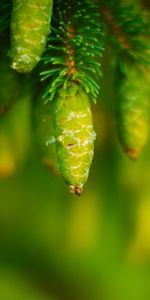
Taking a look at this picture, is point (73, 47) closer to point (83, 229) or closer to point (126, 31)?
point (126, 31)

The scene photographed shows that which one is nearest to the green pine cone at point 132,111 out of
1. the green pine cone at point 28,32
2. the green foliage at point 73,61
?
the green foliage at point 73,61

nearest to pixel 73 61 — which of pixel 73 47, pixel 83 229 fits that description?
pixel 73 47

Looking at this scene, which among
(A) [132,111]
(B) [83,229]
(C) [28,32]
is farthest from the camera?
(B) [83,229]

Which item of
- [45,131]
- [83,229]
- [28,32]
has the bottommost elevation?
[83,229]

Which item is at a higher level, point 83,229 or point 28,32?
point 28,32

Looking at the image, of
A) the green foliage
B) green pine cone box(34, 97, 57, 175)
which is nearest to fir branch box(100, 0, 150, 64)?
the green foliage

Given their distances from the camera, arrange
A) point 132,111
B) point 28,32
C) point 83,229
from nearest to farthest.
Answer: point 28,32 → point 132,111 → point 83,229

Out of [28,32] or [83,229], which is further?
[83,229]
